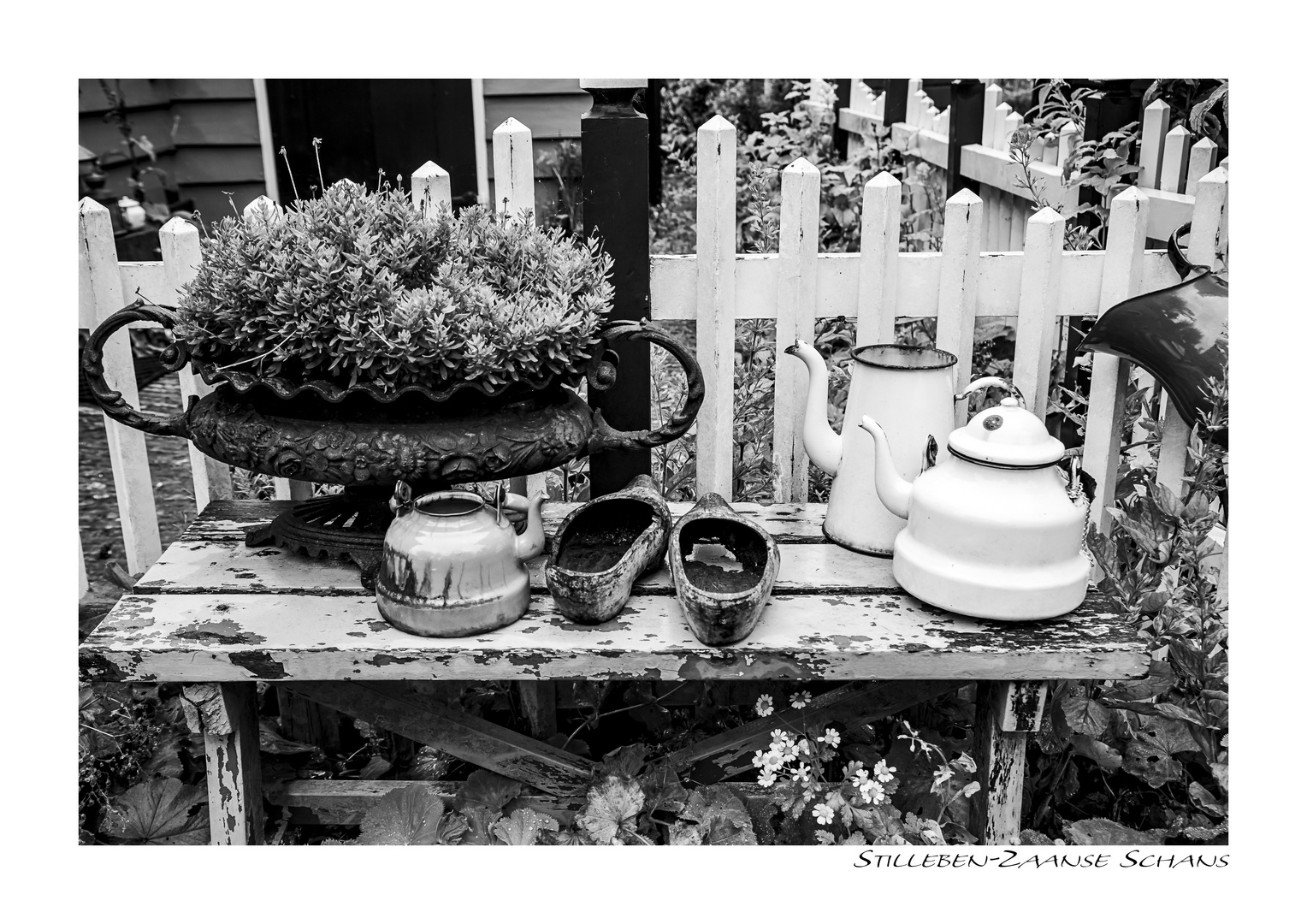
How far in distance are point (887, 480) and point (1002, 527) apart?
252 mm

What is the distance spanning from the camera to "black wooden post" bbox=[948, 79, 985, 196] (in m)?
4.35

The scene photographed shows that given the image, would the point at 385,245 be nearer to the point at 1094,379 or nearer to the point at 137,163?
the point at 1094,379

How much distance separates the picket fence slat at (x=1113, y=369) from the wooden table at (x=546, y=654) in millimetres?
656

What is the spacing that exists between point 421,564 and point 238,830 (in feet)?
2.24

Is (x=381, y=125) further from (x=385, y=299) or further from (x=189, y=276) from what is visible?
(x=385, y=299)

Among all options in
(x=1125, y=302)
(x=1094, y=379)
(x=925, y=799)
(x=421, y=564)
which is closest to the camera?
(x=421, y=564)

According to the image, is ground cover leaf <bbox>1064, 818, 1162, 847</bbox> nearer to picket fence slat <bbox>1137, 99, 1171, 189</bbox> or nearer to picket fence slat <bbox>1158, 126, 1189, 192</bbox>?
picket fence slat <bbox>1158, 126, 1189, 192</bbox>

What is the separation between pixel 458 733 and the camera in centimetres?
207

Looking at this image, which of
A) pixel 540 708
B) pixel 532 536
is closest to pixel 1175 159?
pixel 532 536

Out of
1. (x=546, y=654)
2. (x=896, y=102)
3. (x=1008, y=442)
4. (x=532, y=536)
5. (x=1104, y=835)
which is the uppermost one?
(x=896, y=102)

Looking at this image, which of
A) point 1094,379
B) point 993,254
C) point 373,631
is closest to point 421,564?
point 373,631

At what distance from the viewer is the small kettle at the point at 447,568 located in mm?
1757

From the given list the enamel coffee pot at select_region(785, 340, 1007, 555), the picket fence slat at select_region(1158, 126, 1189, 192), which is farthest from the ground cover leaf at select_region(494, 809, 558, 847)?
the picket fence slat at select_region(1158, 126, 1189, 192)

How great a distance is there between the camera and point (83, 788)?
2.18m
